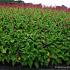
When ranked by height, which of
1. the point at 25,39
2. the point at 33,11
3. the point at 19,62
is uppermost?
the point at 33,11

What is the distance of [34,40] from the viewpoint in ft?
18.2

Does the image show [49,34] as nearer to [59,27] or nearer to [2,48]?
[59,27]

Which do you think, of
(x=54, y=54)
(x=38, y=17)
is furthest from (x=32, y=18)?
(x=54, y=54)

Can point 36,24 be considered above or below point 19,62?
above

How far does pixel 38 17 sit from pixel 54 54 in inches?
39.6

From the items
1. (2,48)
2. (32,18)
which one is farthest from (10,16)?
(2,48)

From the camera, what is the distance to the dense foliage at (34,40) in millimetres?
5465

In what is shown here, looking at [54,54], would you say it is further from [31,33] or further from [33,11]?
[33,11]

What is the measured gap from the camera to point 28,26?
5.84m

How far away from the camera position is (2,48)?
543 cm

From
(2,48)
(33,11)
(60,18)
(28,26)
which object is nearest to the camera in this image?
(2,48)

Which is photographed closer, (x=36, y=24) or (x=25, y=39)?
(x=25, y=39)

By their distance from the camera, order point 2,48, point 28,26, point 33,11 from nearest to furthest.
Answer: point 2,48 < point 28,26 < point 33,11

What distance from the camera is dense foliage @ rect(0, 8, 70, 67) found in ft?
17.9
